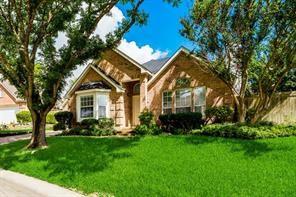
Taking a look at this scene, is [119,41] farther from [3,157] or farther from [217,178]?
[217,178]

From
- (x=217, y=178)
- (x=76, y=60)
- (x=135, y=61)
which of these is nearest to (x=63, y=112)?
(x=135, y=61)

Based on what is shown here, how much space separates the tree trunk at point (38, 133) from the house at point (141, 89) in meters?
8.29

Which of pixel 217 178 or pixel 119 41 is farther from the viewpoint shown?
pixel 119 41

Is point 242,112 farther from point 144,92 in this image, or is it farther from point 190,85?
point 144,92

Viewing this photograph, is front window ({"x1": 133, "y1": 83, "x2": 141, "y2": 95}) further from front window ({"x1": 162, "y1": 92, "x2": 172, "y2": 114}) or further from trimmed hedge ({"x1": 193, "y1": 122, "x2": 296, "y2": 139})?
trimmed hedge ({"x1": 193, "y1": 122, "x2": 296, "y2": 139})

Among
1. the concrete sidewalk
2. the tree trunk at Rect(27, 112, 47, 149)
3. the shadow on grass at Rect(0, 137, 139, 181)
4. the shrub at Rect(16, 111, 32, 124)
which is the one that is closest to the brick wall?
the shadow on grass at Rect(0, 137, 139, 181)

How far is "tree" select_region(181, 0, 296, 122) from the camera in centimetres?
1677

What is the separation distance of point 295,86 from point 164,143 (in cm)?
1384

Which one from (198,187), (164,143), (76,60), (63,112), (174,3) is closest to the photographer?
(198,187)

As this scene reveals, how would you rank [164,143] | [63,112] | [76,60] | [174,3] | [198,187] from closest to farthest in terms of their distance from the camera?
1. [198,187]
2. [164,143]
3. [174,3]
4. [76,60]
5. [63,112]

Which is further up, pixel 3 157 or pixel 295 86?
pixel 295 86

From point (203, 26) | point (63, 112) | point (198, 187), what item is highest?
point (203, 26)

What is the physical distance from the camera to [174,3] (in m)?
16.1

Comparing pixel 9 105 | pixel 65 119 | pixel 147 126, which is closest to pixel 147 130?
pixel 147 126
